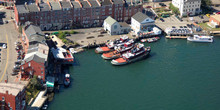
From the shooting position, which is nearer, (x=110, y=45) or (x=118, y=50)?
(x=118, y=50)

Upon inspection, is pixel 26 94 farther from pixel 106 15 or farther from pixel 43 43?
pixel 106 15

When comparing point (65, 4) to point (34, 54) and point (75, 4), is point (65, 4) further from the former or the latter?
point (34, 54)

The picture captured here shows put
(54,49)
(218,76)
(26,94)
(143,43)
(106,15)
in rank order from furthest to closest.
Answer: (106,15) < (143,43) < (54,49) < (218,76) < (26,94)

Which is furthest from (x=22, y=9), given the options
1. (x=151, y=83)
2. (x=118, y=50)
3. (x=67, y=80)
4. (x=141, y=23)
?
(x=151, y=83)

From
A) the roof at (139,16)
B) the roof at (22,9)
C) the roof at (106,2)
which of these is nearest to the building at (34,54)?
the roof at (22,9)

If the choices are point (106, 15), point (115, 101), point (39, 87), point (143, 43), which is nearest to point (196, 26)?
point (143, 43)

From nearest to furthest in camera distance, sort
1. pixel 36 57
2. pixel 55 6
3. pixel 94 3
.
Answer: pixel 36 57, pixel 55 6, pixel 94 3
